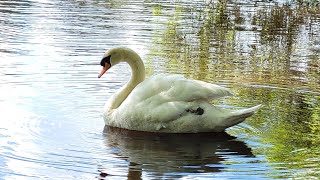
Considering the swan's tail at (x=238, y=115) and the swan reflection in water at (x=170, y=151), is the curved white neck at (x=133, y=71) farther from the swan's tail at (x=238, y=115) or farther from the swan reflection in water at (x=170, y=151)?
the swan's tail at (x=238, y=115)

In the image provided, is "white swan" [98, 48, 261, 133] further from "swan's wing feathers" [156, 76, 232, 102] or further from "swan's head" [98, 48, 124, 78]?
"swan's head" [98, 48, 124, 78]

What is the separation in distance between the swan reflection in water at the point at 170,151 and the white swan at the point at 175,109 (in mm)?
116

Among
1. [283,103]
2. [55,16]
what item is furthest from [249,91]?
[55,16]

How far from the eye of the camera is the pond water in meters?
7.46

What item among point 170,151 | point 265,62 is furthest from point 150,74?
point 170,151

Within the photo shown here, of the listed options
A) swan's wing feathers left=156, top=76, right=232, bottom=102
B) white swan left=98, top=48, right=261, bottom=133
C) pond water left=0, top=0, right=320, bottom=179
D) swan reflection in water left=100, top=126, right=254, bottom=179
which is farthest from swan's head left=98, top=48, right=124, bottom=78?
swan's wing feathers left=156, top=76, right=232, bottom=102

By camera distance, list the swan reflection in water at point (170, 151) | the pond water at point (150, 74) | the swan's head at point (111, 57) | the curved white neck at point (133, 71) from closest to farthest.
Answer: the swan reflection in water at point (170, 151)
the pond water at point (150, 74)
the curved white neck at point (133, 71)
the swan's head at point (111, 57)

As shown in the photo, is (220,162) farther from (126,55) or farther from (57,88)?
(57,88)

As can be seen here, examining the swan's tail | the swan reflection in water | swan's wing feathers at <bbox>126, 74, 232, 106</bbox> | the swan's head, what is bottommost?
the swan reflection in water

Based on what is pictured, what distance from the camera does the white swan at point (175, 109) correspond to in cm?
863

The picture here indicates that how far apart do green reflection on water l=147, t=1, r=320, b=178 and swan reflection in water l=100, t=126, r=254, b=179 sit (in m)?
0.41

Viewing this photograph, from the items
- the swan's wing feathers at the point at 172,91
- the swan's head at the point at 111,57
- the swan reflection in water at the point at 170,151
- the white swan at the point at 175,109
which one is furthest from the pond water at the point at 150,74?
the swan's head at the point at 111,57

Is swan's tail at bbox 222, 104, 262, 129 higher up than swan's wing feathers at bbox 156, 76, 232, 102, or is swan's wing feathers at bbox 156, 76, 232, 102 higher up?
swan's wing feathers at bbox 156, 76, 232, 102

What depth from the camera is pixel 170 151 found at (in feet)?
26.6
